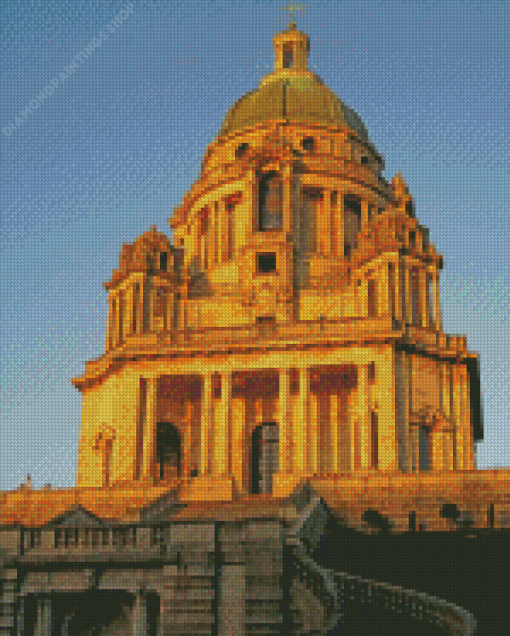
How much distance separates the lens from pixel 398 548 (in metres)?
38.2

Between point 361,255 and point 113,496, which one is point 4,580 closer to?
point 113,496

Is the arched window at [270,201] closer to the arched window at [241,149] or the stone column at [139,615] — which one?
the arched window at [241,149]

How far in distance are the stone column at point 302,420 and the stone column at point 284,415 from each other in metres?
0.59

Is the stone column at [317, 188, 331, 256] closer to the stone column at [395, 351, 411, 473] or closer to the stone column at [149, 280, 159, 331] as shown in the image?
the stone column at [149, 280, 159, 331]

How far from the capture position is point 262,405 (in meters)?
63.0

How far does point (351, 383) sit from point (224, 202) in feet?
56.8

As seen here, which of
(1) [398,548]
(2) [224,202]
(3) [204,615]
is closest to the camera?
(3) [204,615]

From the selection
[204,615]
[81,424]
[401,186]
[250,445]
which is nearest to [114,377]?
[81,424]

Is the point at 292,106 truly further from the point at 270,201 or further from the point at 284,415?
the point at 284,415

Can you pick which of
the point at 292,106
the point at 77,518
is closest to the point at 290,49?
the point at 292,106

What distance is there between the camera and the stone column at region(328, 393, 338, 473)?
200ft

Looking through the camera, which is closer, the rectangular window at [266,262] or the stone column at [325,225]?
the rectangular window at [266,262]

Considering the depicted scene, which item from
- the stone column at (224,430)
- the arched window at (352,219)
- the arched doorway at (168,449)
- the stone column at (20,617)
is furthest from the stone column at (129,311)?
the stone column at (20,617)

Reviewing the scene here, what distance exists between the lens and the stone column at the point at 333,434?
60875mm
